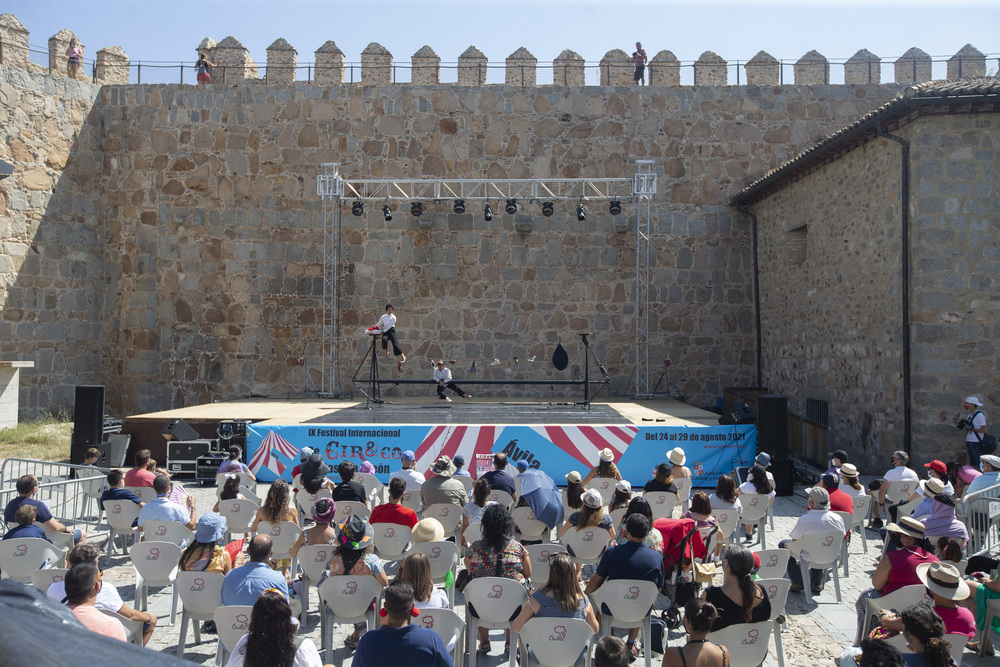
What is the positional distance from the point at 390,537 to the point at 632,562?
217 centimetres

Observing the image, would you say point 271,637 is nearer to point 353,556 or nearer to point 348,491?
point 353,556

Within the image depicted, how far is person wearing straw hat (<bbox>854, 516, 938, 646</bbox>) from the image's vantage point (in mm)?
4715

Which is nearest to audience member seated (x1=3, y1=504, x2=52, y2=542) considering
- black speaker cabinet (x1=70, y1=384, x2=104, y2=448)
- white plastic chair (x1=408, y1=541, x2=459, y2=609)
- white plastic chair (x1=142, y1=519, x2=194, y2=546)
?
white plastic chair (x1=142, y1=519, x2=194, y2=546)

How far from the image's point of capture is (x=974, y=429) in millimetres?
10047

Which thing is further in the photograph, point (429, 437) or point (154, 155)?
point (154, 155)

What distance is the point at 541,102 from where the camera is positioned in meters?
17.0

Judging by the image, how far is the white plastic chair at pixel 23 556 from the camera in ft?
16.3

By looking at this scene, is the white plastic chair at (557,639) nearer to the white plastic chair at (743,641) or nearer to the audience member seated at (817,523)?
the white plastic chair at (743,641)

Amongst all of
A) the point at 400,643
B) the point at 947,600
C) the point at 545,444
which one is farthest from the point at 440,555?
the point at 545,444

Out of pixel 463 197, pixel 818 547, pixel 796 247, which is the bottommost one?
pixel 818 547

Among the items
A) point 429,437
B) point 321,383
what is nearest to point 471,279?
point 321,383

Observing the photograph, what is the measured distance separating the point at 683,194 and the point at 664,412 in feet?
19.7

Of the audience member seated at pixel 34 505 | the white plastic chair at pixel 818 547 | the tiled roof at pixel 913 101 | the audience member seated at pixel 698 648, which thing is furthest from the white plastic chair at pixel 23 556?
the tiled roof at pixel 913 101

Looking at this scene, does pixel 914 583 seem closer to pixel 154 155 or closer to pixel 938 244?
pixel 938 244
